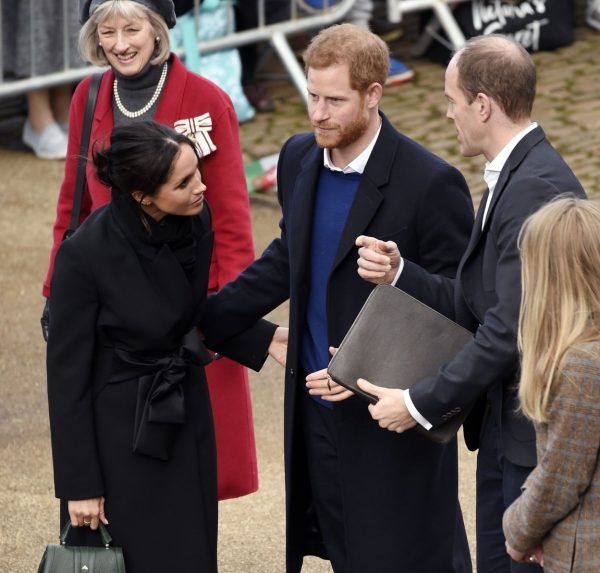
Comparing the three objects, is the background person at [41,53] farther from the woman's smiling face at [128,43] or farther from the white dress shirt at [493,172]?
the white dress shirt at [493,172]

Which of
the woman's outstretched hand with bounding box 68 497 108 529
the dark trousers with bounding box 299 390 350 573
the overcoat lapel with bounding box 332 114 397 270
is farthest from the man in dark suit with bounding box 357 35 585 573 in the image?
the woman's outstretched hand with bounding box 68 497 108 529

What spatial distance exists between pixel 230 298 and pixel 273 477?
4.97 ft

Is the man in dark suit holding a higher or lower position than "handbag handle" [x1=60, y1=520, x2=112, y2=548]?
higher

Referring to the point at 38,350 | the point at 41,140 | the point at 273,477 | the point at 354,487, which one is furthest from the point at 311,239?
the point at 41,140

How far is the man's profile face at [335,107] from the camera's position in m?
3.82

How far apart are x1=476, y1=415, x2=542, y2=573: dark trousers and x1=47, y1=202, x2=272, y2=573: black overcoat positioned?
0.76m

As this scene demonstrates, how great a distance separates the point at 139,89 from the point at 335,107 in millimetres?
1077

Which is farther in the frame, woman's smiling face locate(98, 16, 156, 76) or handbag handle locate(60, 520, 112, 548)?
woman's smiling face locate(98, 16, 156, 76)

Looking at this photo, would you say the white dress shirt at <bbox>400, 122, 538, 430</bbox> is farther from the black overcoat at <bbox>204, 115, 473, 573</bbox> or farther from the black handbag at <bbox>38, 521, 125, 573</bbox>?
the black handbag at <bbox>38, 521, 125, 573</bbox>

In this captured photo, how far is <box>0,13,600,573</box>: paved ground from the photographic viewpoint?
201 inches

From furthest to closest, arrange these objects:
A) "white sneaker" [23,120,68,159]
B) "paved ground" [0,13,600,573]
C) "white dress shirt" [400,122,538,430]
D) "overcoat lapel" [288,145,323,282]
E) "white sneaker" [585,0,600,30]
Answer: "white sneaker" [585,0,600,30] < "white sneaker" [23,120,68,159] < "paved ground" [0,13,600,573] < "overcoat lapel" [288,145,323,282] < "white dress shirt" [400,122,538,430]

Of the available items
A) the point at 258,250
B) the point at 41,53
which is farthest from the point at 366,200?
the point at 41,53

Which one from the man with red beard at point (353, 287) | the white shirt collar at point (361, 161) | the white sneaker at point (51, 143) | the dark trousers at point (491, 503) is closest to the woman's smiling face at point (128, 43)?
the man with red beard at point (353, 287)

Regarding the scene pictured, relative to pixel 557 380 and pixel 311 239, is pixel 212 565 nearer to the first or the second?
pixel 311 239
